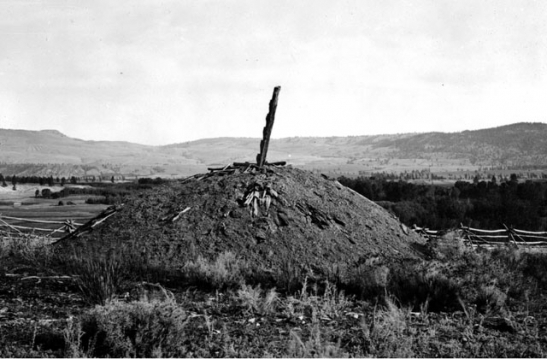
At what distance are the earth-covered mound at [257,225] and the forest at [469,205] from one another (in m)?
22.5

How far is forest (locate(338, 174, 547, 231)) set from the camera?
120 feet

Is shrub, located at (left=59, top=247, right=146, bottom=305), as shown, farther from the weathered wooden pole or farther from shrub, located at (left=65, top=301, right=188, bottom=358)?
the weathered wooden pole

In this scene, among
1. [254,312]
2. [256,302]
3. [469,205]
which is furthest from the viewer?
[469,205]

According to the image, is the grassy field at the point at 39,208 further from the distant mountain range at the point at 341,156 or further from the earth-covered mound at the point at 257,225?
the distant mountain range at the point at 341,156

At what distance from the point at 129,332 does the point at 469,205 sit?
130 ft

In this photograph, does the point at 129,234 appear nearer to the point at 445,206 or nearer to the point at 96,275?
Result: the point at 96,275

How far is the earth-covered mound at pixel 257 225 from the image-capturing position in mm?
8922

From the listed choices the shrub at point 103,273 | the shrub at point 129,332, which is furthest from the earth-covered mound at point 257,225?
the shrub at point 129,332

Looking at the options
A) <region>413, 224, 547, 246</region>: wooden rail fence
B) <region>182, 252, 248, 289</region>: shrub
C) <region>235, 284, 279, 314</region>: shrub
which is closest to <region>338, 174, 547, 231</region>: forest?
<region>413, 224, 547, 246</region>: wooden rail fence

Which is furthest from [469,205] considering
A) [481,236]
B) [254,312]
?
[254,312]

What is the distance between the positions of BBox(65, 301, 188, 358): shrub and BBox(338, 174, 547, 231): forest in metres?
28.0

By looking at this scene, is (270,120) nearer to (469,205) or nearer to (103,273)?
(103,273)

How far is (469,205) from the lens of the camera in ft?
137

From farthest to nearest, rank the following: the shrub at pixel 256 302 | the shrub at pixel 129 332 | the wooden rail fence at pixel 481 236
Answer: the wooden rail fence at pixel 481 236 → the shrub at pixel 256 302 → the shrub at pixel 129 332
